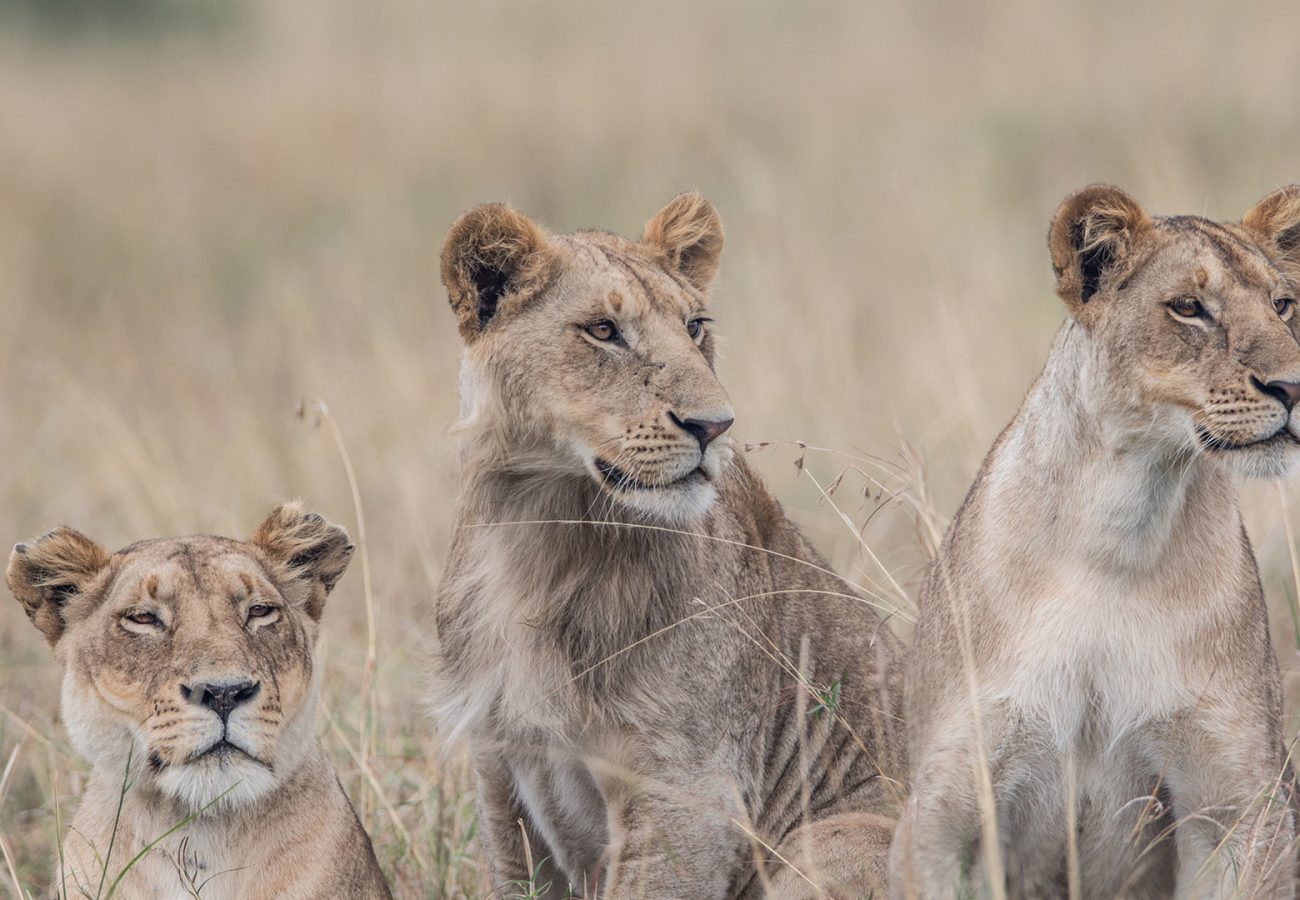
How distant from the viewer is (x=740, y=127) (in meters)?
16.7

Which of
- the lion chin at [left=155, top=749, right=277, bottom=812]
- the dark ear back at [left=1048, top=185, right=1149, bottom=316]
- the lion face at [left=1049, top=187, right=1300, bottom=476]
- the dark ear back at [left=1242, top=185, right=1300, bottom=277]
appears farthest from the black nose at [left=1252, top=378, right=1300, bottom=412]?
the lion chin at [left=155, top=749, right=277, bottom=812]

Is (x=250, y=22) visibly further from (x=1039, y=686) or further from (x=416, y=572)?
(x=1039, y=686)

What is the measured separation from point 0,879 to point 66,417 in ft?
19.8

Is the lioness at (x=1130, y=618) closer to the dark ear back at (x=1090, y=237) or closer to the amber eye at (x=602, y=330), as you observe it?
the dark ear back at (x=1090, y=237)

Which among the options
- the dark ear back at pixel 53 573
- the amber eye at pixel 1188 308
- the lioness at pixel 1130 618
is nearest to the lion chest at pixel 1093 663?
the lioness at pixel 1130 618

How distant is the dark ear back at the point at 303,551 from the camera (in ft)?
15.6

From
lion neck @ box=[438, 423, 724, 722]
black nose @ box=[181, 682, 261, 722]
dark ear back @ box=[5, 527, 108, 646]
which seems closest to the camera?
black nose @ box=[181, 682, 261, 722]

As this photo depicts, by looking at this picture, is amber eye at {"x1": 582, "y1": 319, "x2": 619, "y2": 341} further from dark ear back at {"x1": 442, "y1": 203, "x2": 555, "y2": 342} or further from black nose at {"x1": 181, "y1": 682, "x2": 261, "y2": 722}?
black nose at {"x1": 181, "y1": 682, "x2": 261, "y2": 722}

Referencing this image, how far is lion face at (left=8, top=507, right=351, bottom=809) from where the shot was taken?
4.14 metres

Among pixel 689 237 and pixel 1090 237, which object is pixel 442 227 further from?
pixel 1090 237

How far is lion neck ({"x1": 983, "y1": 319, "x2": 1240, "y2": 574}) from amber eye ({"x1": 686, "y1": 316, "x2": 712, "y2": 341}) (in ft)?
3.17

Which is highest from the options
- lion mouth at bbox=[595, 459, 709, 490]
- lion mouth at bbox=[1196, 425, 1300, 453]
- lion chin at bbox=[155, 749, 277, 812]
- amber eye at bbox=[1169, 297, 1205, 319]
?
amber eye at bbox=[1169, 297, 1205, 319]

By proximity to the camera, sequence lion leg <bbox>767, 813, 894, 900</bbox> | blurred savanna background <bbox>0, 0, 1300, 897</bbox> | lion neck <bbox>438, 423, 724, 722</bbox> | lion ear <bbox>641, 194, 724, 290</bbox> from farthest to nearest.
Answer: blurred savanna background <bbox>0, 0, 1300, 897</bbox>, lion ear <bbox>641, 194, 724, 290</bbox>, lion neck <bbox>438, 423, 724, 722</bbox>, lion leg <bbox>767, 813, 894, 900</bbox>

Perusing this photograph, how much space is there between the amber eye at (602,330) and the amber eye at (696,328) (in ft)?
0.84
